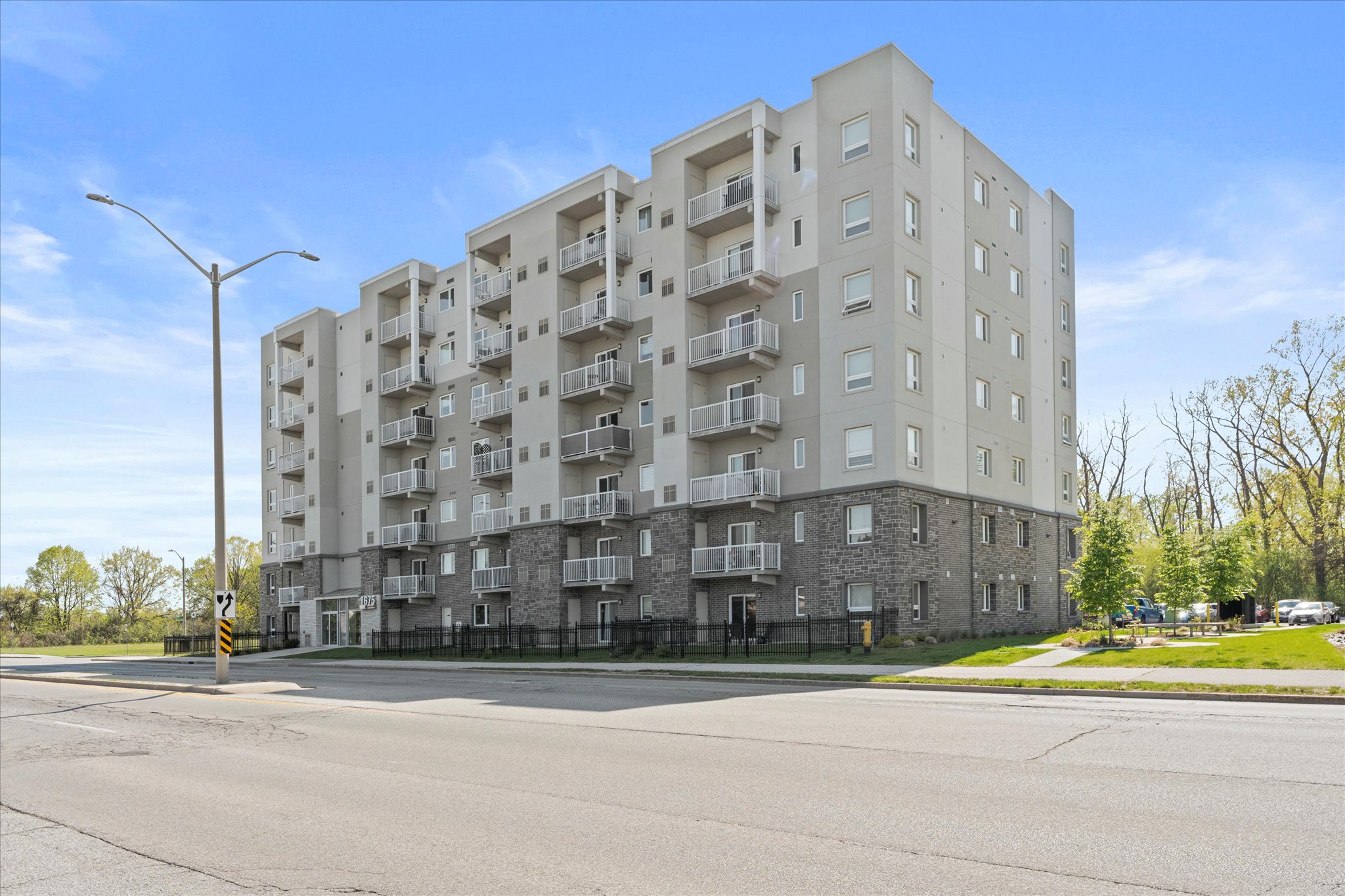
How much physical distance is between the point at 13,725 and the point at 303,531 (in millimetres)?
45960

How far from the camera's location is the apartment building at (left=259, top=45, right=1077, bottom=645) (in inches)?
1390

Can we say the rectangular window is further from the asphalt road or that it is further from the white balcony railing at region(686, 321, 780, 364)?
the asphalt road

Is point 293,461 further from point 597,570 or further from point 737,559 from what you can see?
point 737,559

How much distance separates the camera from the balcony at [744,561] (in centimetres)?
3616

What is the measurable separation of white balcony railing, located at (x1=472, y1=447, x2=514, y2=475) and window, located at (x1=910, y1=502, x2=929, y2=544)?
1993cm

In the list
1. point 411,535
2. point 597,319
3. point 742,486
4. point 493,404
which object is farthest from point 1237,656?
point 411,535

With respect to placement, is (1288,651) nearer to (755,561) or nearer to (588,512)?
(755,561)

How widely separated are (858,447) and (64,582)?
9747cm

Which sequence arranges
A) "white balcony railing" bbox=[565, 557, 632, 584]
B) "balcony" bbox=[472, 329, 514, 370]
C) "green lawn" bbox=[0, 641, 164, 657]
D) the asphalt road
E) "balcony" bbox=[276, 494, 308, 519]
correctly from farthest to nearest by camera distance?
"balcony" bbox=[276, 494, 308, 519], "green lawn" bbox=[0, 641, 164, 657], "balcony" bbox=[472, 329, 514, 370], "white balcony railing" bbox=[565, 557, 632, 584], the asphalt road

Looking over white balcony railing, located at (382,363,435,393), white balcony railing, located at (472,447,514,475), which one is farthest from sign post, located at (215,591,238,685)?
white balcony railing, located at (382,363,435,393)

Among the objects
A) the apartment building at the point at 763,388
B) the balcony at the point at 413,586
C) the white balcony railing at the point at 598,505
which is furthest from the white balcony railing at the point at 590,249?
the balcony at the point at 413,586

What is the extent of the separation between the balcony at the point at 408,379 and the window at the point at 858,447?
2709cm

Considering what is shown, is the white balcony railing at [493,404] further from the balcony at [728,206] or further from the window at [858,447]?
the window at [858,447]

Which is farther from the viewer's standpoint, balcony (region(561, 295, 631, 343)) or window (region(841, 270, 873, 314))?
balcony (region(561, 295, 631, 343))
